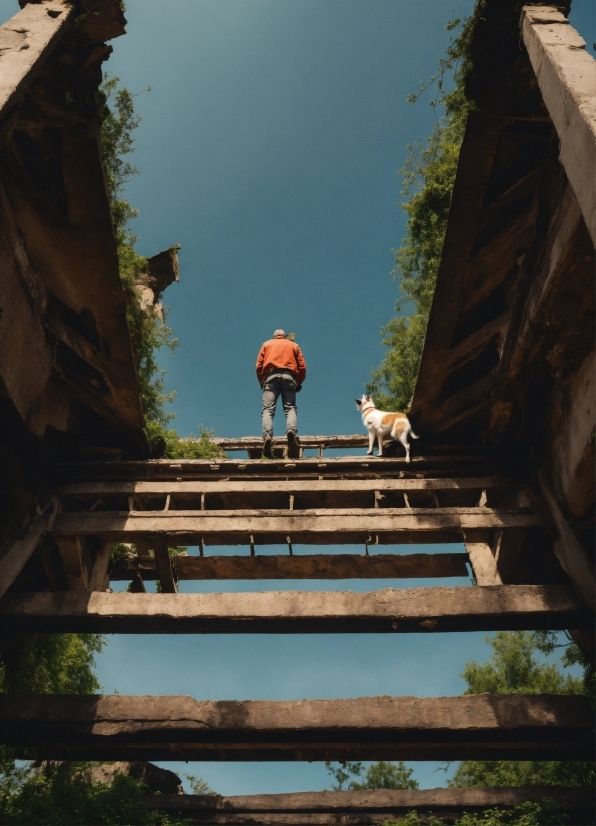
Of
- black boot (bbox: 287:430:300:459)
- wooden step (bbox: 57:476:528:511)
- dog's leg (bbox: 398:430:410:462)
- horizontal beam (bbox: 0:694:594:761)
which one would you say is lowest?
horizontal beam (bbox: 0:694:594:761)

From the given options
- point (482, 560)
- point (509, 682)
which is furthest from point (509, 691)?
point (482, 560)

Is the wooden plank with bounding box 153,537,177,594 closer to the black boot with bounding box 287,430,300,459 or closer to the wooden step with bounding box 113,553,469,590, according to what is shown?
the wooden step with bounding box 113,553,469,590

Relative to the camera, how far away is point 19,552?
21.9 ft

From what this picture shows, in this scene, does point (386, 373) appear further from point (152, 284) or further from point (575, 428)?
point (575, 428)

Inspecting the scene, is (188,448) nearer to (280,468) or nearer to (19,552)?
(280,468)

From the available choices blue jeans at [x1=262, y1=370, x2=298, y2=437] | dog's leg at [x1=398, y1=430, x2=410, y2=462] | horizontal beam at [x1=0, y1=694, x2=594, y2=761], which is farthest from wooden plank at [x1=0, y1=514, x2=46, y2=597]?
dog's leg at [x1=398, y1=430, x2=410, y2=462]

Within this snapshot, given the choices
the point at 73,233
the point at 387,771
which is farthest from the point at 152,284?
the point at 387,771

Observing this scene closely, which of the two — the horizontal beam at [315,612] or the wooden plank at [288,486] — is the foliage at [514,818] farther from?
the wooden plank at [288,486]

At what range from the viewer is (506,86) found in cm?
614

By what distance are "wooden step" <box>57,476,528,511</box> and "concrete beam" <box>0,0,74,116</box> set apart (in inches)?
169

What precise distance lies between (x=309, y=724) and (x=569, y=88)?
18.5 ft

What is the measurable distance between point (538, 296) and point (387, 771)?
855 inches

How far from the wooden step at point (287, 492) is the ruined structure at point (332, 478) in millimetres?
29

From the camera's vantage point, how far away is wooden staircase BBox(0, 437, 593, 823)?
587 cm
